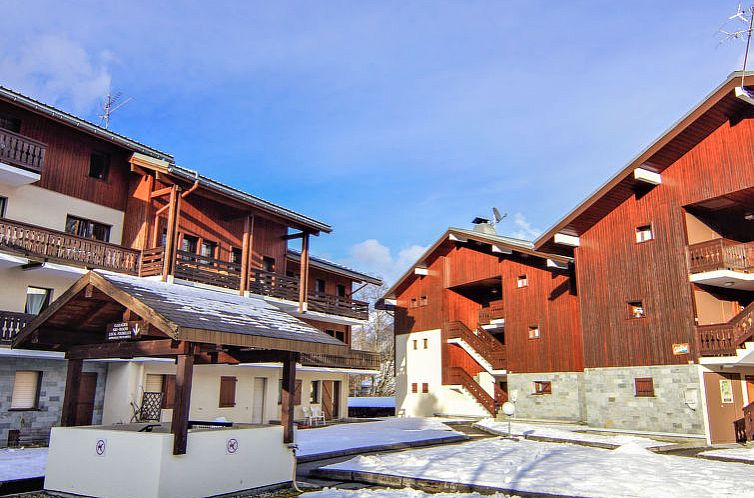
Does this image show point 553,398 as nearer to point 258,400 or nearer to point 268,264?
point 258,400

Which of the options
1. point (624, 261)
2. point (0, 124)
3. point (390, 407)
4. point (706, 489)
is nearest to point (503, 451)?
point (706, 489)

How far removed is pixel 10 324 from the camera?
16562 millimetres

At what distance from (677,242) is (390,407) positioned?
23222 millimetres

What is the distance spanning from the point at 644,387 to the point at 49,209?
21.0 metres

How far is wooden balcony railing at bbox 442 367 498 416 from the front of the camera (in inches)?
1135

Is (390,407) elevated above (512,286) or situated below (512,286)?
below

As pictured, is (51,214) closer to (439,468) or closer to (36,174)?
(36,174)

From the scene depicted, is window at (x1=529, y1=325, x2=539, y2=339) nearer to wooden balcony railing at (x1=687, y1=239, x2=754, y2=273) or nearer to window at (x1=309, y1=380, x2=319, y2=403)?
wooden balcony railing at (x1=687, y1=239, x2=754, y2=273)

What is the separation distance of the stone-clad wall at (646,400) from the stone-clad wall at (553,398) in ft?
8.91

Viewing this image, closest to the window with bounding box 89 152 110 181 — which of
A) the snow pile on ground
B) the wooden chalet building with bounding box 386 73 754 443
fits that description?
the snow pile on ground

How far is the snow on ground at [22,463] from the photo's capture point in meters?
11.0

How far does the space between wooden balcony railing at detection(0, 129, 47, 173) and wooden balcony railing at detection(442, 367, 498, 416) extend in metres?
21.8

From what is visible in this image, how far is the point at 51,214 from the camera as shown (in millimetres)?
18953

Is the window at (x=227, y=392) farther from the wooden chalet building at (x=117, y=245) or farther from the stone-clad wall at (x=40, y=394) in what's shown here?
the stone-clad wall at (x=40, y=394)
